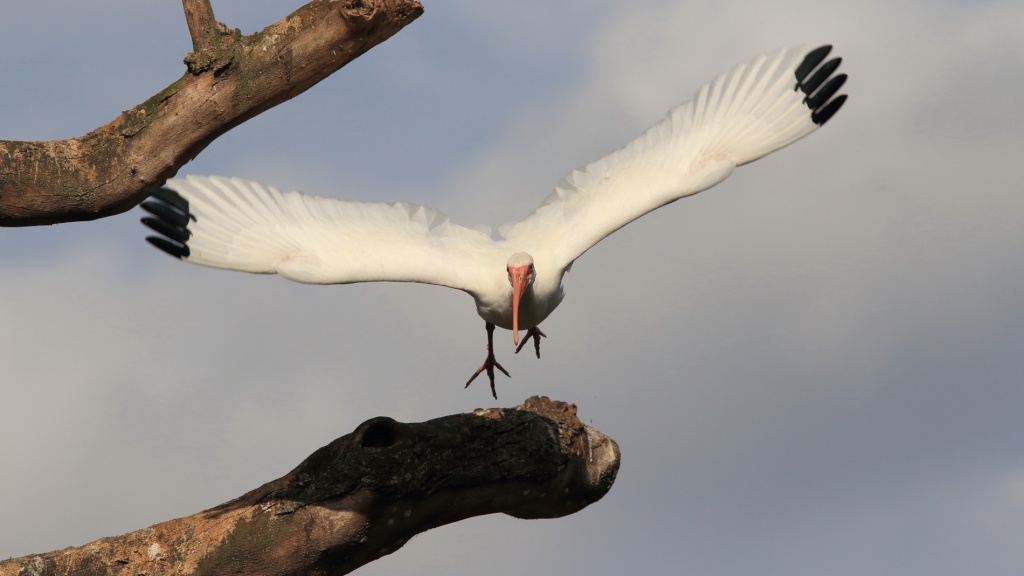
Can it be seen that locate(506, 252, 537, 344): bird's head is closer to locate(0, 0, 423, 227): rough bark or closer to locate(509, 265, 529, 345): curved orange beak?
locate(509, 265, 529, 345): curved orange beak

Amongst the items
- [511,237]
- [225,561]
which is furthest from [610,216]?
[225,561]

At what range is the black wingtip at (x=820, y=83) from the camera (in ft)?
29.0

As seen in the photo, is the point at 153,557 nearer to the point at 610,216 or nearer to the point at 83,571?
the point at 83,571

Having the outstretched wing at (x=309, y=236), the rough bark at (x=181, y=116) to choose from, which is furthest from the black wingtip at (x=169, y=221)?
the rough bark at (x=181, y=116)

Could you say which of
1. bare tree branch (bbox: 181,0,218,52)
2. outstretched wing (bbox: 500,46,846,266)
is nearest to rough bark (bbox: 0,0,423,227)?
bare tree branch (bbox: 181,0,218,52)

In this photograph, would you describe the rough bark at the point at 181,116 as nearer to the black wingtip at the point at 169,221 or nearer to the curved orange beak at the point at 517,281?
the black wingtip at the point at 169,221

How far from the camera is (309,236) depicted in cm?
840

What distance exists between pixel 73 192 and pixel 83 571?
2.15 meters

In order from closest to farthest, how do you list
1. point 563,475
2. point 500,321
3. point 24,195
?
point 24,195 → point 563,475 → point 500,321

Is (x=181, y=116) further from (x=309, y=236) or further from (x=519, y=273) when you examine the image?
(x=519, y=273)

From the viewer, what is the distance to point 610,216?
8406 millimetres

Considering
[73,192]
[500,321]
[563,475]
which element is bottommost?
[563,475]

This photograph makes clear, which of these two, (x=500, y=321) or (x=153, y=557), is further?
(x=500, y=321)

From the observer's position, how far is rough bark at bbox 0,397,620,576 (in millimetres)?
7371
